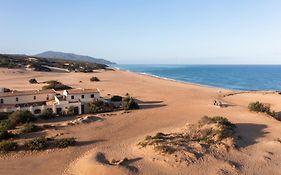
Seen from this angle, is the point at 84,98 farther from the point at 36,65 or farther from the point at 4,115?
the point at 36,65

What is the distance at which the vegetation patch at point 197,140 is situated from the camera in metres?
21.5

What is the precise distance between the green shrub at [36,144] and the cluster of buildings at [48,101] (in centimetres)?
957

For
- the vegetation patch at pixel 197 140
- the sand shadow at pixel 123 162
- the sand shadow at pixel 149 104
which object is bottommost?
the sand shadow at pixel 149 104

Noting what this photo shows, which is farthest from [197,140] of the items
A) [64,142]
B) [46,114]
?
[46,114]

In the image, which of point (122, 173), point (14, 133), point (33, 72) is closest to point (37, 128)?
point (14, 133)

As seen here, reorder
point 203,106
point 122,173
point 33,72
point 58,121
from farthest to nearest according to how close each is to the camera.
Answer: point 33,72
point 203,106
point 58,121
point 122,173

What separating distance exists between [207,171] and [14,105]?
2277cm

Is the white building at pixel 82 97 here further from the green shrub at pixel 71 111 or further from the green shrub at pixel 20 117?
the green shrub at pixel 20 117

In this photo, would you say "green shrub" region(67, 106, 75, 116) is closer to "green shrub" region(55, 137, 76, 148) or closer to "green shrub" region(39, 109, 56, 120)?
"green shrub" region(39, 109, 56, 120)

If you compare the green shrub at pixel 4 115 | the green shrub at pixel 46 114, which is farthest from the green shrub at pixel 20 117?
the green shrub at pixel 46 114

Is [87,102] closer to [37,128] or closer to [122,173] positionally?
[37,128]

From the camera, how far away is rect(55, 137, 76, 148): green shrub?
2326 cm

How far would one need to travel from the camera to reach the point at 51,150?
74.1ft

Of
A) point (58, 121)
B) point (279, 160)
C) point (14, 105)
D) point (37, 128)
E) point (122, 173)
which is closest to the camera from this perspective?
point (122, 173)
